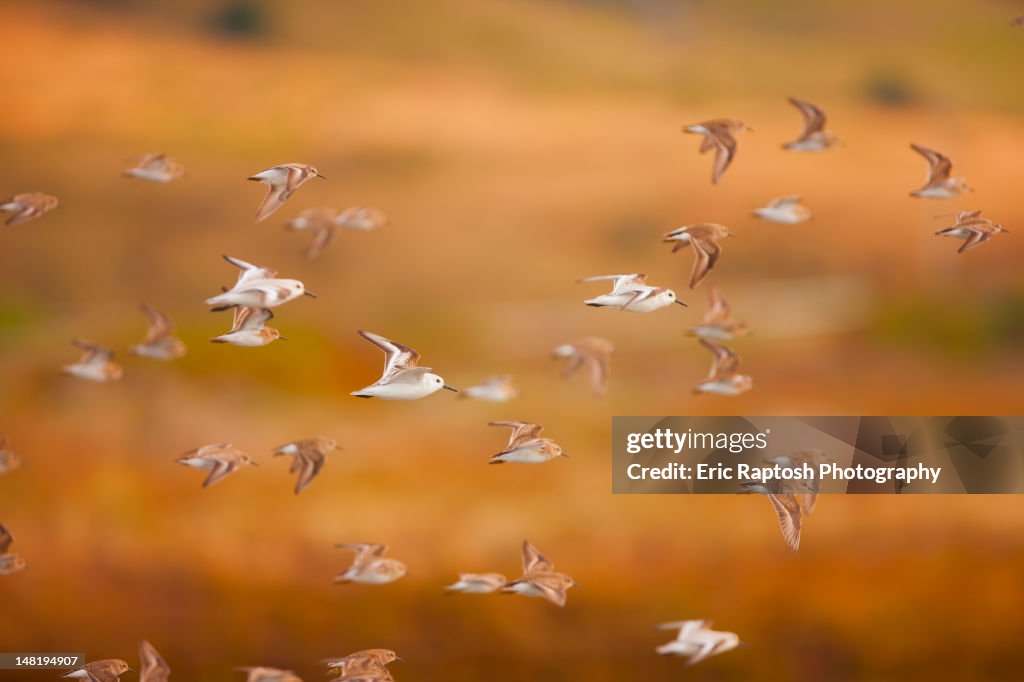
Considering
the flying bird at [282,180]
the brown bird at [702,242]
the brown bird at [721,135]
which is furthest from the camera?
the brown bird at [721,135]

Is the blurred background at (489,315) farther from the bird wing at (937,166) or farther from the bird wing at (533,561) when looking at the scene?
the bird wing at (937,166)

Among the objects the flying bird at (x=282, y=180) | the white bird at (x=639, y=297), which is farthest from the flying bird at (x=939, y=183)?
the flying bird at (x=282, y=180)

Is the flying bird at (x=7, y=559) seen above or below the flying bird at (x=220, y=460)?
below

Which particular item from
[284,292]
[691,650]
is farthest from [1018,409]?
[284,292]

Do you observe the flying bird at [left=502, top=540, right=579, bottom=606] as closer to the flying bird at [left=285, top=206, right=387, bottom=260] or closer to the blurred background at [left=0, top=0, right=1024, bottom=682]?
the blurred background at [left=0, top=0, right=1024, bottom=682]

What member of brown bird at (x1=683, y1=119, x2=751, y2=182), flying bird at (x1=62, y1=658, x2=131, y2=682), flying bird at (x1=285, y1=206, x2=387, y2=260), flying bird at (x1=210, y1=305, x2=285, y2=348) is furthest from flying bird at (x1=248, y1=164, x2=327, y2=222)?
flying bird at (x1=62, y1=658, x2=131, y2=682)

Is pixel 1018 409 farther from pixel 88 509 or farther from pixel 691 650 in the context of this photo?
pixel 88 509
